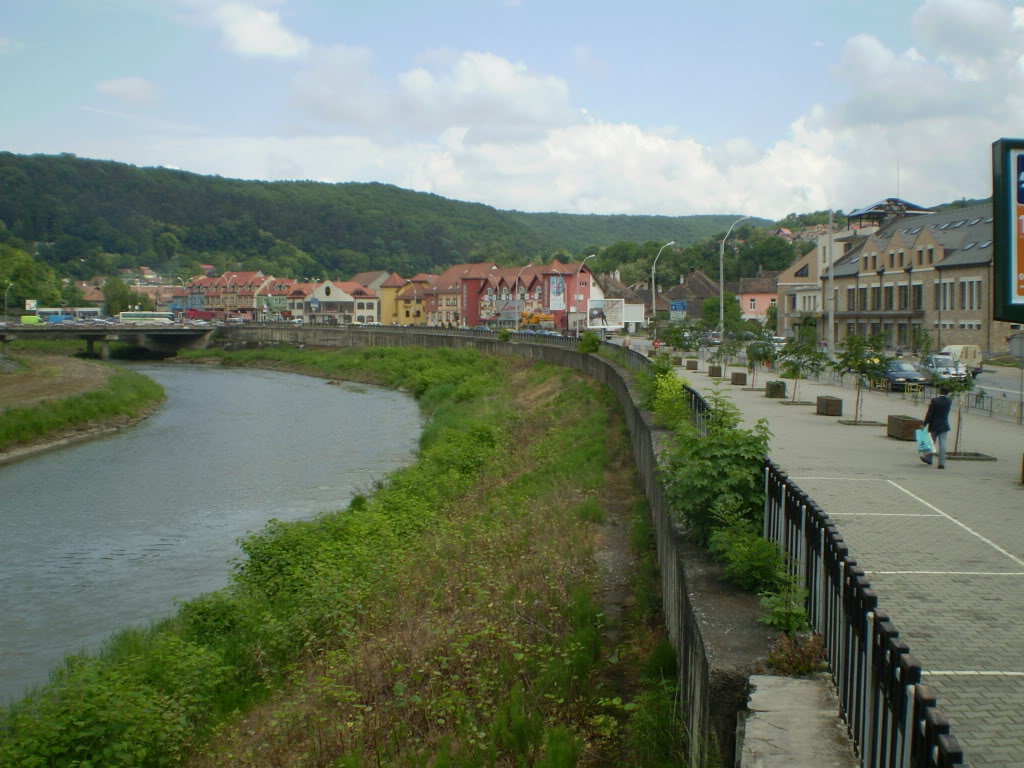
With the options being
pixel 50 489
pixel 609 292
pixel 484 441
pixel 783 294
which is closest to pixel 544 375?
pixel 484 441

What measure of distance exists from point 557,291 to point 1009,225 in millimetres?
88556

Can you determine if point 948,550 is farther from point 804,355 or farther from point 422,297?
point 422,297

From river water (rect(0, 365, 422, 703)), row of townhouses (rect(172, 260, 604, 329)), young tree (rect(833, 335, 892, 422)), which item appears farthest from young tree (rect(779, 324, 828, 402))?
row of townhouses (rect(172, 260, 604, 329))

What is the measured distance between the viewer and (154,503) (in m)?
28.2

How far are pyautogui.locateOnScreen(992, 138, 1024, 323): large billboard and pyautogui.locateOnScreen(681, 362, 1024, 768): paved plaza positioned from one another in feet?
9.71

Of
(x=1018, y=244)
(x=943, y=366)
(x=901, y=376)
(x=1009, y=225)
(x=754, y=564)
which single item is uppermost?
(x=1009, y=225)

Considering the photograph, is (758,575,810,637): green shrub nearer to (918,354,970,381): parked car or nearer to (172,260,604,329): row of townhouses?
(918,354,970,381): parked car

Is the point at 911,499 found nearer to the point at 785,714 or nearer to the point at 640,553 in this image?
the point at 640,553

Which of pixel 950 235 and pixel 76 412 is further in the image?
pixel 950 235

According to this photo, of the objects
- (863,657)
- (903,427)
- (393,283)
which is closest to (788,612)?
(863,657)

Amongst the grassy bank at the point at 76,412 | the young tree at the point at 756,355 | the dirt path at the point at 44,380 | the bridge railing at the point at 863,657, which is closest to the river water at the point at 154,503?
the grassy bank at the point at 76,412

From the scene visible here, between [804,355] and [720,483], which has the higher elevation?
[804,355]

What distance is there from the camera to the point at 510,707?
30.2 feet

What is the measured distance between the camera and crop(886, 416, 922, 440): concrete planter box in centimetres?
2273
